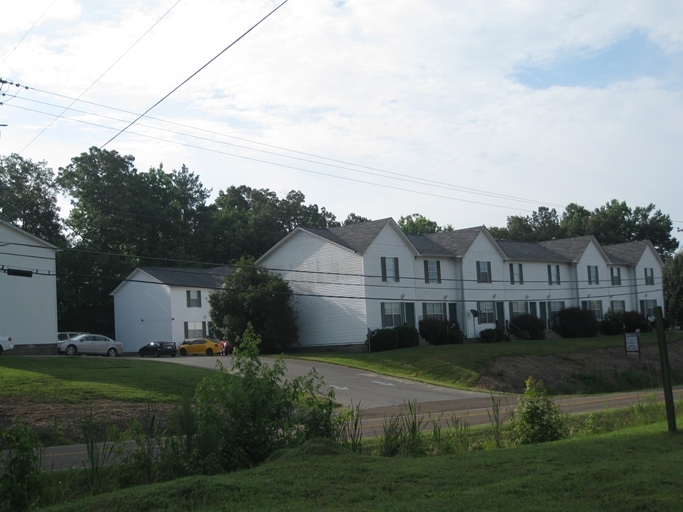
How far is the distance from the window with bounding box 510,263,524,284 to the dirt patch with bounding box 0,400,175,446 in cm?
3974

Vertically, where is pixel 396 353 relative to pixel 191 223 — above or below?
below

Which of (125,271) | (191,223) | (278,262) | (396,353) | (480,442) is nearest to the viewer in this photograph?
Answer: (480,442)

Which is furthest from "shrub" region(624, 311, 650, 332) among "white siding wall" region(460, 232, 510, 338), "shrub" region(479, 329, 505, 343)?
"shrub" region(479, 329, 505, 343)

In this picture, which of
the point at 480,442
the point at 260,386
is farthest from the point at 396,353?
the point at 260,386

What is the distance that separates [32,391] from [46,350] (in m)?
21.2

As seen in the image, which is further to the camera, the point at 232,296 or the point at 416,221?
the point at 416,221

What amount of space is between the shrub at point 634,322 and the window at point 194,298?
1455 inches

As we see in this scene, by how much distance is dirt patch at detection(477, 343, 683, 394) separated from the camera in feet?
136

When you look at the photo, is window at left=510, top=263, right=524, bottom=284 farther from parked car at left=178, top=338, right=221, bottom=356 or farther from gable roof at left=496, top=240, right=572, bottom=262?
parked car at left=178, top=338, right=221, bottom=356

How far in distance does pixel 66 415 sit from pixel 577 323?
47.2 metres

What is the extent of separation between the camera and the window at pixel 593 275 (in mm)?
67713

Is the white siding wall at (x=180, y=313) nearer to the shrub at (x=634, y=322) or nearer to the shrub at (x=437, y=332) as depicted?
the shrub at (x=437, y=332)

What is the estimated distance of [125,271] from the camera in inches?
2781

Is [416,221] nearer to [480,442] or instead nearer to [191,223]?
[191,223]
